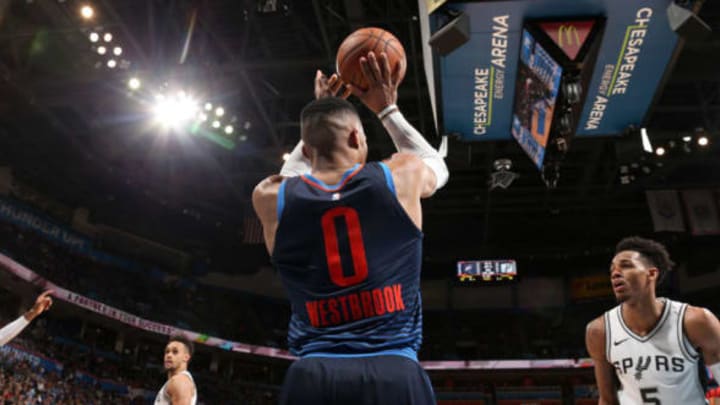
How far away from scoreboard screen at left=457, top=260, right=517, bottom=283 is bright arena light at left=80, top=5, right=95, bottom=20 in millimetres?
14832

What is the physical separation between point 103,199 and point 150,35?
1155 cm

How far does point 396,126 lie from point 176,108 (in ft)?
43.4

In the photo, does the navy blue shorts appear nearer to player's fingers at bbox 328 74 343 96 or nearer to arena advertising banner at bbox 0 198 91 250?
player's fingers at bbox 328 74 343 96

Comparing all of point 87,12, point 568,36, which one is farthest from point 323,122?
point 87,12

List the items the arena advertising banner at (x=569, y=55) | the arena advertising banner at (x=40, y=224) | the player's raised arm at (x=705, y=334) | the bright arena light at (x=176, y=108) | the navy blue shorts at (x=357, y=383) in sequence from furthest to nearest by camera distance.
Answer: the arena advertising banner at (x=40, y=224)
the bright arena light at (x=176, y=108)
the arena advertising banner at (x=569, y=55)
the player's raised arm at (x=705, y=334)
the navy blue shorts at (x=357, y=383)

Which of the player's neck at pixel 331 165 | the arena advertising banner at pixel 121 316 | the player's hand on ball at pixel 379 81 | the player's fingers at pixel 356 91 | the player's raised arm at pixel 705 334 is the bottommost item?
the player's raised arm at pixel 705 334

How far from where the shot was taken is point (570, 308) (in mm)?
26516

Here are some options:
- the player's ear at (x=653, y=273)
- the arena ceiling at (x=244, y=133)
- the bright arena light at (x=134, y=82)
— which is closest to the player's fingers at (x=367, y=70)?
the player's ear at (x=653, y=273)

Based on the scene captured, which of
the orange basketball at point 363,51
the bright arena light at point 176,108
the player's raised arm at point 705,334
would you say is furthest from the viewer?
the bright arena light at point 176,108

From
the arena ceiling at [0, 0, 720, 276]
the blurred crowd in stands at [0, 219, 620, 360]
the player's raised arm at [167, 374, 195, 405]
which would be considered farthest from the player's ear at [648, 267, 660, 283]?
the blurred crowd in stands at [0, 219, 620, 360]

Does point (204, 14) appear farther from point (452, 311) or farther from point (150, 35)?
point (452, 311)

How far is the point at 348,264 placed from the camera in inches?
73.0

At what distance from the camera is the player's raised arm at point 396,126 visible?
2076 mm

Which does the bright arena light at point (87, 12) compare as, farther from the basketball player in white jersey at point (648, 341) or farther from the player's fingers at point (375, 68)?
the player's fingers at point (375, 68)
